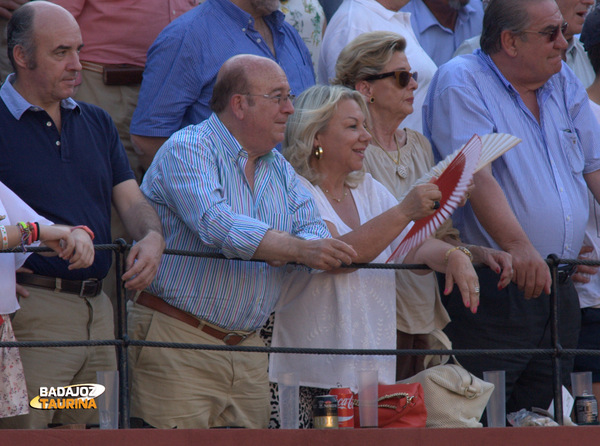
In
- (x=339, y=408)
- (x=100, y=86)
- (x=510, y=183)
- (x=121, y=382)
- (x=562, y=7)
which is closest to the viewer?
(x=121, y=382)

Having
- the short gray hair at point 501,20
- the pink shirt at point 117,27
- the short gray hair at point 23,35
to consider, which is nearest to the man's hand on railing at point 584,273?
the short gray hair at point 501,20

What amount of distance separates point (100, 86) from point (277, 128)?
151cm

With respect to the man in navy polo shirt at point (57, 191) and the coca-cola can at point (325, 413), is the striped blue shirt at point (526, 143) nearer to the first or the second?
the coca-cola can at point (325, 413)

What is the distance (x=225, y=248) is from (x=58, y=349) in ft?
2.51

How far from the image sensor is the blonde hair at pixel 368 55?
497 centimetres

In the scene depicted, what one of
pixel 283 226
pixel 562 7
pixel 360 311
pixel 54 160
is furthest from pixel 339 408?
pixel 562 7

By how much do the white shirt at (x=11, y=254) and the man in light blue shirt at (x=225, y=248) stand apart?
0.54 meters

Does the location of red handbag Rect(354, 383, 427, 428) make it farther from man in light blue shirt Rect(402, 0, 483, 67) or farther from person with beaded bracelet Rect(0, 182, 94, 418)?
man in light blue shirt Rect(402, 0, 483, 67)

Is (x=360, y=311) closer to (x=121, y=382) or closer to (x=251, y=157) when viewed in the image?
(x=251, y=157)

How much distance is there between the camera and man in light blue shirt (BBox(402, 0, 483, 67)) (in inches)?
262

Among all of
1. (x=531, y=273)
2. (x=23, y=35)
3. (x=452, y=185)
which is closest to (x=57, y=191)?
(x=23, y=35)

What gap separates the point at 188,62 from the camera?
503 centimetres

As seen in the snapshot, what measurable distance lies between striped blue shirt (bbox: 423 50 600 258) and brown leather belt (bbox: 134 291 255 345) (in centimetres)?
138

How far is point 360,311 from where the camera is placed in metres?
4.21
